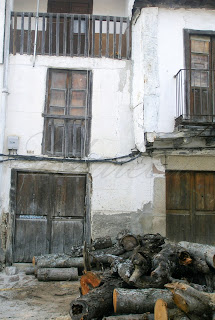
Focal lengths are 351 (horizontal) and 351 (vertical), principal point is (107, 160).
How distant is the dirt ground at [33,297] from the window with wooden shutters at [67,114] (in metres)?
2.86

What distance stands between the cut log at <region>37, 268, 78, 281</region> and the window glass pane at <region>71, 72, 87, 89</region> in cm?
424

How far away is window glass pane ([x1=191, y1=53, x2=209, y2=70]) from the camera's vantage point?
813cm

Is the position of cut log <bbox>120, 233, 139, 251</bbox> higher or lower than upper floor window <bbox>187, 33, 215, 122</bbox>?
lower

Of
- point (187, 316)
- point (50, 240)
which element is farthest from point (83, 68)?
point (187, 316)

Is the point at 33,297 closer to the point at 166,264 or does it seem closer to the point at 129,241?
the point at 129,241

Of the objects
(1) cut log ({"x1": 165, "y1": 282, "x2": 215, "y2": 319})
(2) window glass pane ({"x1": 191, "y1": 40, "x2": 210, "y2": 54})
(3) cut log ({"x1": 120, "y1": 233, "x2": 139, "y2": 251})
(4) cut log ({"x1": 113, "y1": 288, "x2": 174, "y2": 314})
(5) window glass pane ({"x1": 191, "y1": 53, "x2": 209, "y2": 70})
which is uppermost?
(2) window glass pane ({"x1": 191, "y1": 40, "x2": 210, "y2": 54})

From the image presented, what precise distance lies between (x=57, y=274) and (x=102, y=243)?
1129 mm

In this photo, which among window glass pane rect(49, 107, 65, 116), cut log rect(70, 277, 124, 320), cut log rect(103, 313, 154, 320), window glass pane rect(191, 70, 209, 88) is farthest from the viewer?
window glass pane rect(49, 107, 65, 116)

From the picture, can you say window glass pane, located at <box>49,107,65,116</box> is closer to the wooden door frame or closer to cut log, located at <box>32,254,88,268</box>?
the wooden door frame

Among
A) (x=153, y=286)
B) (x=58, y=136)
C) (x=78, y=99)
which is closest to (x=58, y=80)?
(x=78, y=99)

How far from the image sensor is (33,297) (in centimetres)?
579

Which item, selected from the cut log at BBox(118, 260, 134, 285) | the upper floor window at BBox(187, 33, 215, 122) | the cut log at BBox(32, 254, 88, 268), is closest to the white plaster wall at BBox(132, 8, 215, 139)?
the upper floor window at BBox(187, 33, 215, 122)

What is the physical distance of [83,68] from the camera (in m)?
8.42

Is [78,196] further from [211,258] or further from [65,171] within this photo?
[211,258]
